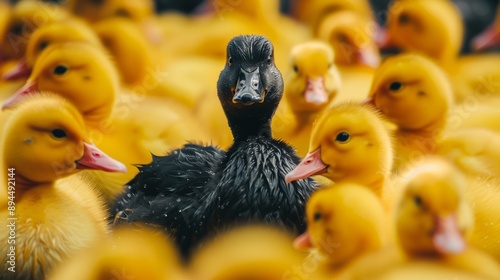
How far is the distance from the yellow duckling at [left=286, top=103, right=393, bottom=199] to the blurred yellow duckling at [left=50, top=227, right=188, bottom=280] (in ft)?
1.85

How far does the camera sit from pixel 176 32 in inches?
317

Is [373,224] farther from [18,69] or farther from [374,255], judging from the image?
[18,69]

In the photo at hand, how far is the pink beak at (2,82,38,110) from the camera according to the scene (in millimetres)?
4853

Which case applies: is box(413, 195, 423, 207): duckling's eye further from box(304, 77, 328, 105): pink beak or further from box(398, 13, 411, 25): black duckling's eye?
box(398, 13, 411, 25): black duckling's eye

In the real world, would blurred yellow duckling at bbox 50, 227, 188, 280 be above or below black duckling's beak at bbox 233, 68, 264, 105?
below

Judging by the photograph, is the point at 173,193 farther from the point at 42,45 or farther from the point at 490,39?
the point at 490,39

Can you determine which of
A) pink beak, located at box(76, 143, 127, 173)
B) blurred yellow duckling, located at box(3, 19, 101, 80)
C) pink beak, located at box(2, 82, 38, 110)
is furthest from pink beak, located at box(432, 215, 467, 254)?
blurred yellow duckling, located at box(3, 19, 101, 80)

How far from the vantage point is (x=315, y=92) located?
4.85 m

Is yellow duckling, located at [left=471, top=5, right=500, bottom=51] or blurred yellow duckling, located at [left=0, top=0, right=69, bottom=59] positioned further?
yellow duckling, located at [left=471, top=5, right=500, bottom=51]

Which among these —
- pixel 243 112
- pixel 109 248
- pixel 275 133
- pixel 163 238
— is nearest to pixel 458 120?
pixel 275 133

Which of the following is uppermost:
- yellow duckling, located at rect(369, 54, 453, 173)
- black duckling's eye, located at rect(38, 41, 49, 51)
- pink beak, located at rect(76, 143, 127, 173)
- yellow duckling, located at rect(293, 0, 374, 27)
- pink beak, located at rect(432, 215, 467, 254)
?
yellow duckling, located at rect(293, 0, 374, 27)

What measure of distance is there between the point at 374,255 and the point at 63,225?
1.04 m

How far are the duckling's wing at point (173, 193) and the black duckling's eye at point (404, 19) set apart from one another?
7.98ft

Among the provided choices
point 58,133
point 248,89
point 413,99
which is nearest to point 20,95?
point 58,133
